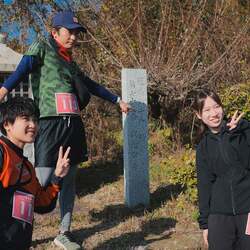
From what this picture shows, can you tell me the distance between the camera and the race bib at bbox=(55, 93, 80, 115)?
143 inches

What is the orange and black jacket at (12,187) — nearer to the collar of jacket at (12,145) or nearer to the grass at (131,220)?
the collar of jacket at (12,145)

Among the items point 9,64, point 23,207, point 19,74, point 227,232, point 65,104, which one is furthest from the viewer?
point 9,64

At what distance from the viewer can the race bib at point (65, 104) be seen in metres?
3.63

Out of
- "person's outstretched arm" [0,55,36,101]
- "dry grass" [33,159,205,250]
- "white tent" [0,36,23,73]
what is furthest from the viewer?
"white tent" [0,36,23,73]

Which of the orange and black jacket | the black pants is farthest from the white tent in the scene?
the black pants

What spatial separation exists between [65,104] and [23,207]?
1.36 m

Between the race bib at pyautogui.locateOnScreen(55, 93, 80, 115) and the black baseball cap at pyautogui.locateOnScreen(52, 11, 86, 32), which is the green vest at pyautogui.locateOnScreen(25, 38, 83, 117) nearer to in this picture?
the race bib at pyautogui.locateOnScreen(55, 93, 80, 115)

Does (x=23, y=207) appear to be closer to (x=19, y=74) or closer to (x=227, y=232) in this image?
(x=227, y=232)

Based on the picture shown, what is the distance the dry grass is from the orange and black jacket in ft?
4.81

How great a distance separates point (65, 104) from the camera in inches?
143

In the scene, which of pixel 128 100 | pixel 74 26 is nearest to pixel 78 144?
pixel 74 26

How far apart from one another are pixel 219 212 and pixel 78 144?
1418 millimetres

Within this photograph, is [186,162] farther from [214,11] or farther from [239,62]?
[214,11]

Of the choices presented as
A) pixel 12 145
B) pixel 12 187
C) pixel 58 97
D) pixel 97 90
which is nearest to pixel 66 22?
pixel 58 97
